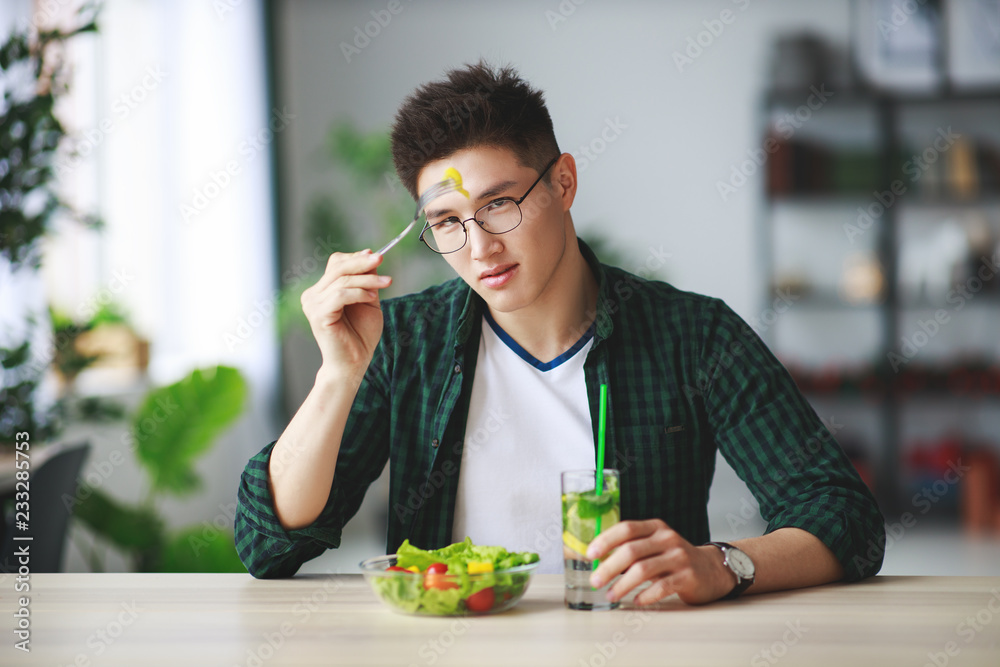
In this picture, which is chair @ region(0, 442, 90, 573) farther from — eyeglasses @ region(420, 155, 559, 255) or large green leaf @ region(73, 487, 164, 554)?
eyeglasses @ region(420, 155, 559, 255)

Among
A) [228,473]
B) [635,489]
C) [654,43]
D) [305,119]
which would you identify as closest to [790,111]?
[654,43]

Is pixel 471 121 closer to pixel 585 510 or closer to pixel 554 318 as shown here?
pixel 554 318

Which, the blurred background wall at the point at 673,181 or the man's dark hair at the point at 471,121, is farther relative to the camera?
the blurred background wall at the point at 673,181

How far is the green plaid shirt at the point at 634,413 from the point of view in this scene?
4.73ft

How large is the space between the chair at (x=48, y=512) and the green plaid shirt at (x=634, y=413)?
1.79 feet

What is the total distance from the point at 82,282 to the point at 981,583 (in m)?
3.42

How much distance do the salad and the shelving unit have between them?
4.05 m

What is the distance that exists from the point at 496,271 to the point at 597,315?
0.23m

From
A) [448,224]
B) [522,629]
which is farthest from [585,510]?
[448,224]

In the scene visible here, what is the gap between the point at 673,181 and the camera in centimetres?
518

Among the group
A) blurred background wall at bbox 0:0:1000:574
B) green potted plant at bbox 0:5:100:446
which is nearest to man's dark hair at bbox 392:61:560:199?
green potted plant at bbox 0:5:100:446

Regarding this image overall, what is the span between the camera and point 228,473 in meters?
4.36

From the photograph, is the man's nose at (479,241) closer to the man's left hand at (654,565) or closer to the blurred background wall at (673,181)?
the man's left hand at (654,565)

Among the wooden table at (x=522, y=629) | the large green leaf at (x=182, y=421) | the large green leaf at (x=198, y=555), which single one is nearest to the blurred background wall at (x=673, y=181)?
the large green leaf at (x=182, y=421)
